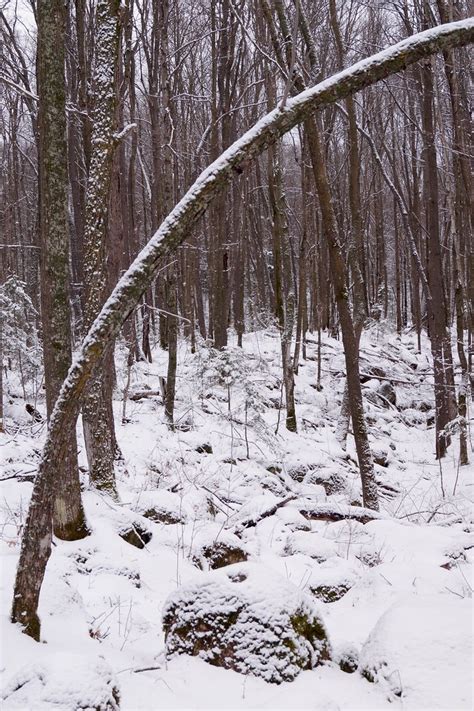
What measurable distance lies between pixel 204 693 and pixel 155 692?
0.83 ft

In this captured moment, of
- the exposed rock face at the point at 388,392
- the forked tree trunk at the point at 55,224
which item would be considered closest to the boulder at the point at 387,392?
the exposed rock face at the point at 388,392

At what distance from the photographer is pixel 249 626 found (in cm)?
297

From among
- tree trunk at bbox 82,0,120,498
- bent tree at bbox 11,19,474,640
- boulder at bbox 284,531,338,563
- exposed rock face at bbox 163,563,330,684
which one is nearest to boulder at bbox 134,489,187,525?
tree trunk at bbox 82,0,120,498

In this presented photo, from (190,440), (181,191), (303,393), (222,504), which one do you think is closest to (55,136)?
(222,504)

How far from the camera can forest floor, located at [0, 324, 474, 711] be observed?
8.45 ft

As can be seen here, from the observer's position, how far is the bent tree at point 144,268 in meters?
2.61

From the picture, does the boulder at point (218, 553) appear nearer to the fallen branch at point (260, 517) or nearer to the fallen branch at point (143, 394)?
the fallen branch at point (260, 517)

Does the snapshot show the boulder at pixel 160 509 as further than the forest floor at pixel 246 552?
Yes

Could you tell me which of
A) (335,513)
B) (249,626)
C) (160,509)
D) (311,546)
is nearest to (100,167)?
(160,509)

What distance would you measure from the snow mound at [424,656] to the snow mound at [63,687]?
130 centimetres

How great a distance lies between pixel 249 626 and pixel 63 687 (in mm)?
1142

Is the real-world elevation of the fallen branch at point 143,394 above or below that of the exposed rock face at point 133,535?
below

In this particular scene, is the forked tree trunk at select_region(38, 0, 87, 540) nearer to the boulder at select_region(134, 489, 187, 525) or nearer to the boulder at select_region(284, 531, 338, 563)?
the boulder at select_region(134, 489, 187, 525)

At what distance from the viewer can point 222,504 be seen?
6.77 meters
